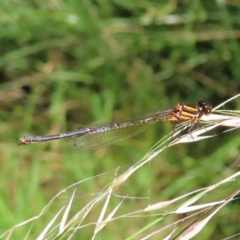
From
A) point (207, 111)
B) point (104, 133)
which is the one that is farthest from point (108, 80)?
point (207, 111)

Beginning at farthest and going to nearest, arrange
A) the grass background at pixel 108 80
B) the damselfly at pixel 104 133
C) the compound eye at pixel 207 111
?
the grass background at pixel 108 80, the damselfly at pixel 104 133, the compound eye at pixel 207 111

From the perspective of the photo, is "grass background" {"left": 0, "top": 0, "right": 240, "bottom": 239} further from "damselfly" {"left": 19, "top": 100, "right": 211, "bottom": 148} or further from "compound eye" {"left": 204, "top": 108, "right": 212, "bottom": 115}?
"compound eye" {"left": 204, "top": 108, "right": 212, "bottom": 115}

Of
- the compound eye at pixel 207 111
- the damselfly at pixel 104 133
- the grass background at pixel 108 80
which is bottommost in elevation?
the compound eye at pixel 207 111

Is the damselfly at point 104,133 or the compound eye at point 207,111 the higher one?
the damselfly at point 104,133

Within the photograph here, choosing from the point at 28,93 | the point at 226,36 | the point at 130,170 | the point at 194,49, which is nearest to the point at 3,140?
the point at 28,93

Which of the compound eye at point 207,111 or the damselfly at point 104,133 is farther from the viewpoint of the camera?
the damselfly at point 104,133

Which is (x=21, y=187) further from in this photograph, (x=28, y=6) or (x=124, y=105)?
(x=28, y=6)

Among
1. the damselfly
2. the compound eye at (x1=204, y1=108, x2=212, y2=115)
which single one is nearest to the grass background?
the damselfly

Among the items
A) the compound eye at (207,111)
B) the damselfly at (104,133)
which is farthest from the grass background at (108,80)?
the compound eye at (207,111)

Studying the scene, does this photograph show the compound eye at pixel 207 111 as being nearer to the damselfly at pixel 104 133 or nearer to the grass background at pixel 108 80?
the damselfly at pixel 104 133
